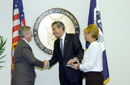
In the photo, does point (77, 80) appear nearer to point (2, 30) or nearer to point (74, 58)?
point (74, 58)

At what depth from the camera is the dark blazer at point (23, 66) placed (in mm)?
2824

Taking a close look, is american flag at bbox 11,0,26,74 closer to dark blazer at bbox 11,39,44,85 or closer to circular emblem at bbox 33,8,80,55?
circular emblem at bbox 33,8,80,55

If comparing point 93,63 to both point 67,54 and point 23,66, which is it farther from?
point 23,66

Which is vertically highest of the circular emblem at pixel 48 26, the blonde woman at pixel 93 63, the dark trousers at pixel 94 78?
the circular emblem at pixel 48 26

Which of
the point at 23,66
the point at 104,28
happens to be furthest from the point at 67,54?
the point at 104,28

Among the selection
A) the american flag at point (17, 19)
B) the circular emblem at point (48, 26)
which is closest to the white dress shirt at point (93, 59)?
the circular emblem at point (48, 26)

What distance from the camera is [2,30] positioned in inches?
161

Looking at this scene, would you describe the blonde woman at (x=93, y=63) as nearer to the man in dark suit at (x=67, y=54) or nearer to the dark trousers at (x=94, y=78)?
the dark trousers at (x=94, y=78)

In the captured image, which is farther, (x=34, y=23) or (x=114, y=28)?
(x=114, y=28)

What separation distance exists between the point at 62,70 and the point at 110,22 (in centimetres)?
207

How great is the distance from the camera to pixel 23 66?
9.39 feet

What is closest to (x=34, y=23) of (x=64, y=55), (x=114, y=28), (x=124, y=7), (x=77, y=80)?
(x=64, y=55)

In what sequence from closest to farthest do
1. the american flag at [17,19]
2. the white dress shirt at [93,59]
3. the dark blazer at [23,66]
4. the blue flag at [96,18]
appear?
the white dress shirt at [93,59], the dark blazer at [23,66], the american flag at [17,19], the blue flag at [96,18]

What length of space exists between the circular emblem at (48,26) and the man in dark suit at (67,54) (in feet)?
2.53
